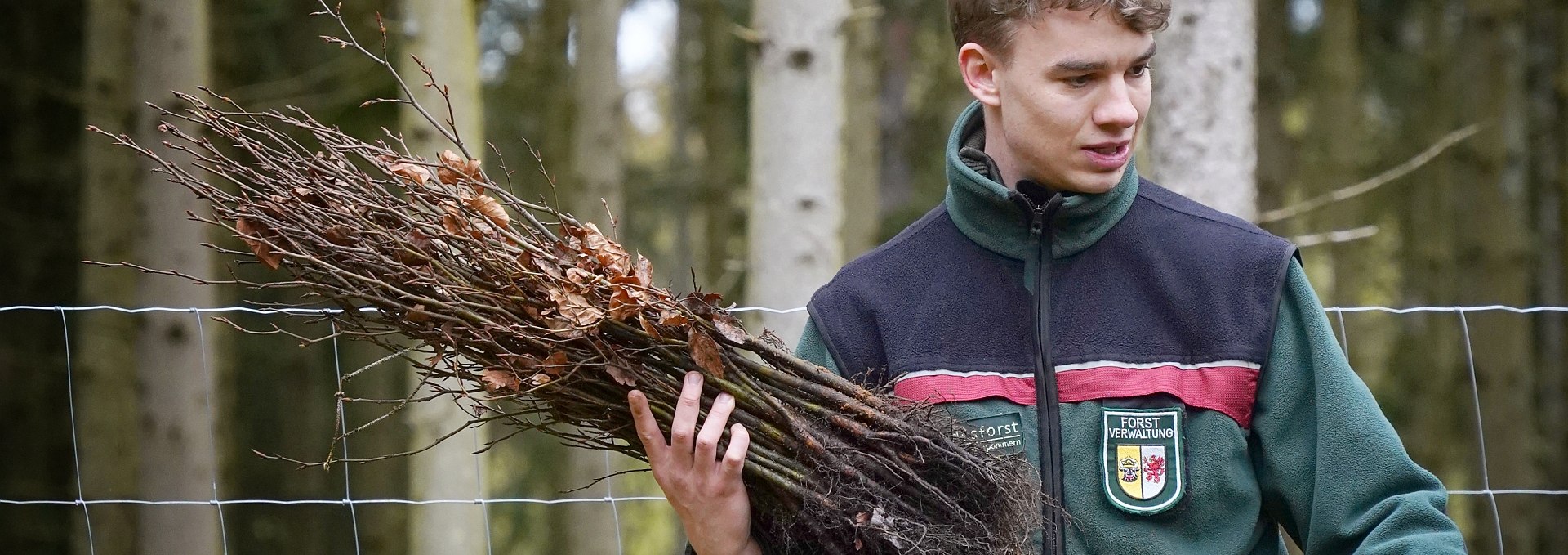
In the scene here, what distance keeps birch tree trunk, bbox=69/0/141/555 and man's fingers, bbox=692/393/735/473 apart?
5.25 meters

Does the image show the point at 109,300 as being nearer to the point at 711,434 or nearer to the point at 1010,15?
the point at 711,434

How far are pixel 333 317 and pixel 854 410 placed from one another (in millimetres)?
834

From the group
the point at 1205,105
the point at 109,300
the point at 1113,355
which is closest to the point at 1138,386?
the point at 1113,355

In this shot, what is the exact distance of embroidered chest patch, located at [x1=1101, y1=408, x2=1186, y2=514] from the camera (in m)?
1.86

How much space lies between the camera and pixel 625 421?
2008 millimetres

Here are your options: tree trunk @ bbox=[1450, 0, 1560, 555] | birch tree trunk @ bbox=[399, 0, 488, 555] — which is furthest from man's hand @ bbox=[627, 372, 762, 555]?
tree trunk @ bbox=[1450, 0, 1560, 555]

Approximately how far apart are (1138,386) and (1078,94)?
417 mm

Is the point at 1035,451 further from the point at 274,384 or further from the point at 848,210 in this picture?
the point at 274,384

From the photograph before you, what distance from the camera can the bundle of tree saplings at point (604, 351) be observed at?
1.91 m

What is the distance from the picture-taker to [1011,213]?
200cm

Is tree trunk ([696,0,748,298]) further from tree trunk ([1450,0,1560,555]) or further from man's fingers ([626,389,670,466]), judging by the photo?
man's fingers ([626,389,670,466])

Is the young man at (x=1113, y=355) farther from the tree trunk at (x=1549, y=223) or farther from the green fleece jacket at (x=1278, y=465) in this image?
the tree trunk at (x=1549, y=223)

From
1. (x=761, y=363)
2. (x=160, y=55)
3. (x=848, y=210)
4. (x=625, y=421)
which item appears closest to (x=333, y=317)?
(x=625, y=421)

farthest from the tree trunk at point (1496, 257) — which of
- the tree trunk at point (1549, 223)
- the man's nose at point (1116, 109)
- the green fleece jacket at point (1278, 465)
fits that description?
the man's nose at point (1116, 109)
